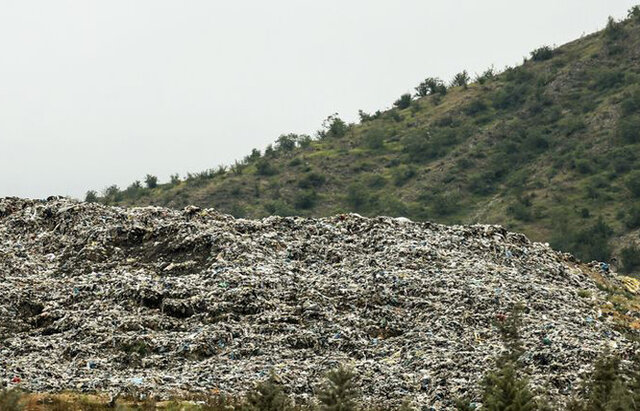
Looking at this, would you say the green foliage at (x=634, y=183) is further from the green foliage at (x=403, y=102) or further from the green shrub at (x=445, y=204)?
the green foliage at (x=403, y=102)

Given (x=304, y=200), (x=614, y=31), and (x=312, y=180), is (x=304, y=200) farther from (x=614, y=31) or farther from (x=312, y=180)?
(x=614, y=31)

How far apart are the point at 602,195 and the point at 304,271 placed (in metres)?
33.4

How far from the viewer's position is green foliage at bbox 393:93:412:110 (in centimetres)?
7375

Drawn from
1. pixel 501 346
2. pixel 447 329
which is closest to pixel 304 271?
pixel 447 329

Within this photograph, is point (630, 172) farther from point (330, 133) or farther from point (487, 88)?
point (330, 133)

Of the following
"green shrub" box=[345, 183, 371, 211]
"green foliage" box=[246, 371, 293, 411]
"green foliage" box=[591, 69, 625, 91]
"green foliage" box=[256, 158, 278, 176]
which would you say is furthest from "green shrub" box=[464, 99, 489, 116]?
"green foliage" box=[246, 371, 293, 411]

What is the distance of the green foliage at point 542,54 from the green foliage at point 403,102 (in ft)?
33.9

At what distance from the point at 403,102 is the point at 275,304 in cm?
5746

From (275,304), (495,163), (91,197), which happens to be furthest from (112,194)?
(275,304)

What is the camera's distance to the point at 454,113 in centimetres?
6606

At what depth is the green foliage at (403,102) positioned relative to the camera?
73750 mm

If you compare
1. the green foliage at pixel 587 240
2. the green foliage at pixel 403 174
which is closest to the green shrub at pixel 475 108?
the green foliage at pixel 403 174

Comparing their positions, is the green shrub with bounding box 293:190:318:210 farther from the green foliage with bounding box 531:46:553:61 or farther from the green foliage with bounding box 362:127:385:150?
the green foliage with bounding box 531:46:553:61

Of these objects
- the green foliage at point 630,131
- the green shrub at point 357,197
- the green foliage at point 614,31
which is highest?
the green foliage at point 614,31
